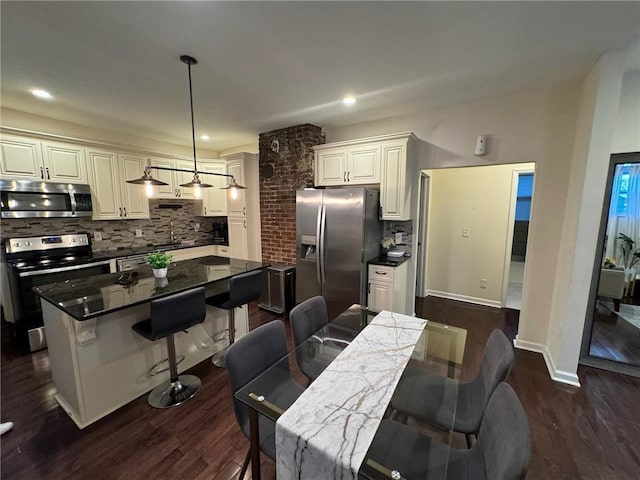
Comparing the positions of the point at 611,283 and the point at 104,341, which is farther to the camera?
the point at 611,283

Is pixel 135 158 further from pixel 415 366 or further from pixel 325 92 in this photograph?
pixel 415 366

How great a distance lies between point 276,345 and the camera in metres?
1.67

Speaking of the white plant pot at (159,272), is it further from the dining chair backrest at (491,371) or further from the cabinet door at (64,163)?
the dining chair backrest at (491,371)

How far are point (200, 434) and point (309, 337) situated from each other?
975 mm

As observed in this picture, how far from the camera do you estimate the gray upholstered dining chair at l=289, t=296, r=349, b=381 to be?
170cm

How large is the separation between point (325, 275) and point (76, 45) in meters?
3.02

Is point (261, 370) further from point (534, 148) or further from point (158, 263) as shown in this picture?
point (534, 148)

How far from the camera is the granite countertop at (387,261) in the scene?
3247 millimetres

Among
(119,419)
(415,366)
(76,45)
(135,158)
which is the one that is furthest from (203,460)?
(135,158)

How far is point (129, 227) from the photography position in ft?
14.0

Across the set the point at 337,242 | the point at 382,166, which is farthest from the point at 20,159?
the point at 382,166

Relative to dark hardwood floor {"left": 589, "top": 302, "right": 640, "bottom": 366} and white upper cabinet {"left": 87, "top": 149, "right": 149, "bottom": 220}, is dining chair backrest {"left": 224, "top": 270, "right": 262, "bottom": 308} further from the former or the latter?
dark hardwood floor {"left": 589, "top": 302, "right": 640, "bottom": 366}

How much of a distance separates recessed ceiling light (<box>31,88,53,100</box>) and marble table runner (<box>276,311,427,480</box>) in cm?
378

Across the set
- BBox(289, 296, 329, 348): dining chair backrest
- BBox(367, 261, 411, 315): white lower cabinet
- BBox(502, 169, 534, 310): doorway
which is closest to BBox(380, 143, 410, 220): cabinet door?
BBox(367, 261, 411, 315): white lower cabinet
